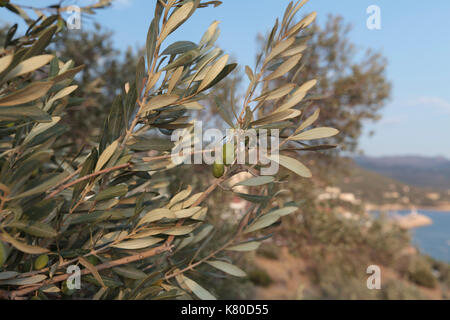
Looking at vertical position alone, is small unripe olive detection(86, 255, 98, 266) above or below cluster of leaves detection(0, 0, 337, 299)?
below

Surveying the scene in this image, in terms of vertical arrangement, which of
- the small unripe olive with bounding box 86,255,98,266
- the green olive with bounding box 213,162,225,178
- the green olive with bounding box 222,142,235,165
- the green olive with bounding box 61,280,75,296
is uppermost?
→ the green olive with bounding box 222,142,235,165

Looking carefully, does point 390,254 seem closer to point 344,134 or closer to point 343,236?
point 343,236

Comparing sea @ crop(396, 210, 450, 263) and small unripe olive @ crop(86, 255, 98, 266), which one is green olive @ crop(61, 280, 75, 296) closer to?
small unripe olive @ crop(86, 255, 98, 266)

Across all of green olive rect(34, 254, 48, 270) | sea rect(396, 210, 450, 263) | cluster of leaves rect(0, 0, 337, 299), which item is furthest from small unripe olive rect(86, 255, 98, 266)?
sea rect(396, 210, 450, 263)

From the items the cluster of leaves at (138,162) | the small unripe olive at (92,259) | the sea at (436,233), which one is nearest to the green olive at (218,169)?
the cluster of leaves at (138,162)

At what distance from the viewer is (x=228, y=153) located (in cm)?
86

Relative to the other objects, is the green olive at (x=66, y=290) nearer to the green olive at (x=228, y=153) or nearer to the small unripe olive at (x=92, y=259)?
the small unripe olive at (x=92, y=259)

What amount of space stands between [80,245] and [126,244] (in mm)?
224

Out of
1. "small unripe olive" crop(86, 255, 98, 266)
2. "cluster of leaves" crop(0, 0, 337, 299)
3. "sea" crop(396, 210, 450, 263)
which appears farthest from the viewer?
"sea" crop(396, 210, 450, 263)

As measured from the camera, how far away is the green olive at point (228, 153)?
33.7 inches

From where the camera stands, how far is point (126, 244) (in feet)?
2.99

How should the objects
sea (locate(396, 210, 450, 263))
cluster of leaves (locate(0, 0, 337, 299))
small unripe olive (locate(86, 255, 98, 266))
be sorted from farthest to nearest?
sea (locate(396, 210, 450, 263))
small unripe olive (locate(86, 255, 98, 266))
cluster of leaves (locate(0, 0, 337, 299))

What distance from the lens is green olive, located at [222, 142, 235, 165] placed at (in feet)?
2.81
